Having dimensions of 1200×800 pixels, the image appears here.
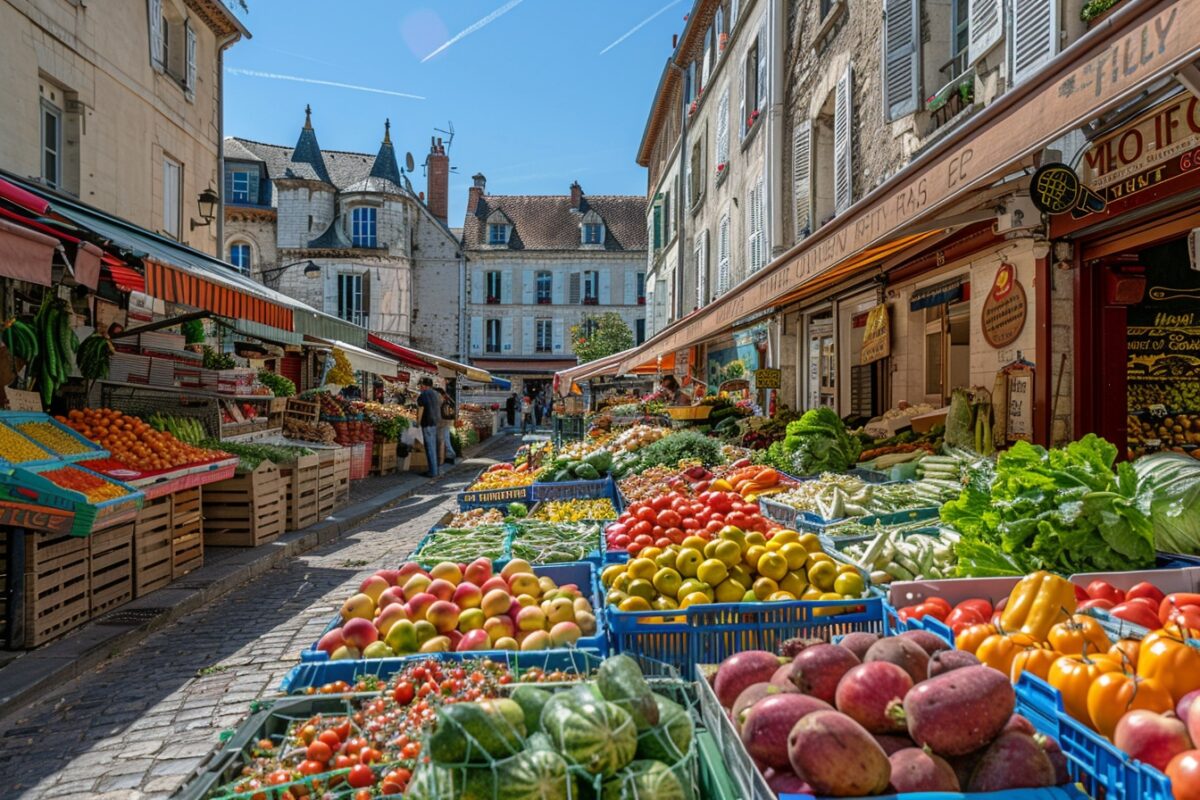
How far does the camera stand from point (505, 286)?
143ft

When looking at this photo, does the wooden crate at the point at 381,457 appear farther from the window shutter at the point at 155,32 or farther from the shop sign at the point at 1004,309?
the shop sign at the point at 1004,309

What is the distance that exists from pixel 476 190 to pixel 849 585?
45.8m

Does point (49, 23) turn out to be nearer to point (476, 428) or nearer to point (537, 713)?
point (537, 713)

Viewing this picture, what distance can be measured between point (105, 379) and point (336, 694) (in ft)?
26.5

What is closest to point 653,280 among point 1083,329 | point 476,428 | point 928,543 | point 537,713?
point 476,428

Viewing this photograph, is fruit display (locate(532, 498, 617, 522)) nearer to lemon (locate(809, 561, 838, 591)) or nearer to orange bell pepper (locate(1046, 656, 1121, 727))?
lemon (locate(809, 561, 838, 591))

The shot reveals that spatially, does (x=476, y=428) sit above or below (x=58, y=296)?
below

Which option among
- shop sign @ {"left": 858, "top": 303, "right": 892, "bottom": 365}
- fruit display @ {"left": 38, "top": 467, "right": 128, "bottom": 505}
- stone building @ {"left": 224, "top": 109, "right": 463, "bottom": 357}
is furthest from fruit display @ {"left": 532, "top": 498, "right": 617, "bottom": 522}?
stone building @ {"left": 224, "top": 109, "right": 463, "bottom": 357}

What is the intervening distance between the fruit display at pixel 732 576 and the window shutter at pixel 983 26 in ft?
18.6

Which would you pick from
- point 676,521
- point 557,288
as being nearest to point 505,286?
point 557,288

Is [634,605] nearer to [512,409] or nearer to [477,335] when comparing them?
[512,409]

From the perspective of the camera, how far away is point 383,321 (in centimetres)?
3853

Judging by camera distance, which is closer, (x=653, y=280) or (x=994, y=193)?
(x=994, y=193)

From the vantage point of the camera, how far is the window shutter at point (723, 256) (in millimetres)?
17828
